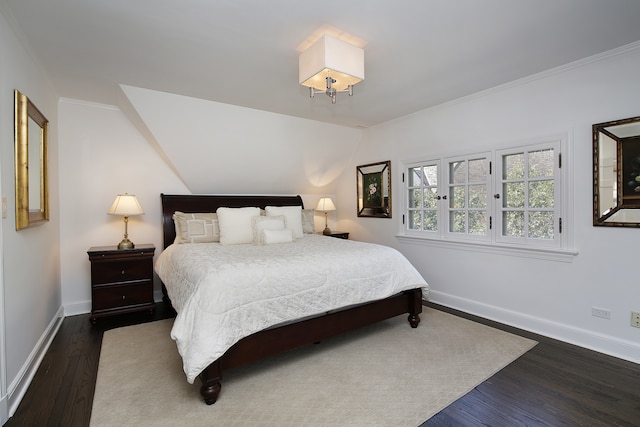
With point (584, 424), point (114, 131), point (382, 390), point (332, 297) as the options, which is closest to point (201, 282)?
point (332, 297)

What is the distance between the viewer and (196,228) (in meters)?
3.70

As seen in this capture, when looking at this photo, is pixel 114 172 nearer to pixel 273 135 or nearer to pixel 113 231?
pixel 113 231

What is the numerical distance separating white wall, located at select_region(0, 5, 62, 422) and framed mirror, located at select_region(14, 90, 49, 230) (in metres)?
0.05

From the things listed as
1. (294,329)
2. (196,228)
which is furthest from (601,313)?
(196,228)

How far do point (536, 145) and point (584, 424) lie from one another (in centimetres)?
222

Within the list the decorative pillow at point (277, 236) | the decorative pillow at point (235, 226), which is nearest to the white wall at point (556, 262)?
the decorative pillow at point (277, 236)

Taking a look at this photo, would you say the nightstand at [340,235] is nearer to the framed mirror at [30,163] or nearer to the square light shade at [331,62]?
the square light shade at [331,62]

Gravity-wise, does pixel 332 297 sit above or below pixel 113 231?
below

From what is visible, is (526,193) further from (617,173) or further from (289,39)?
(289,39)

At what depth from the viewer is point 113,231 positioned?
3775 millimetres

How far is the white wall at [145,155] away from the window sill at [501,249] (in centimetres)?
203

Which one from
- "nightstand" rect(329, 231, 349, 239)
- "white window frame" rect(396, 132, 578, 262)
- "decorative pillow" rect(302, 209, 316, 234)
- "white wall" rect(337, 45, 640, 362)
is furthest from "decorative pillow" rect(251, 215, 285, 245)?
"white wall" rect(337, 45, 640, 362)

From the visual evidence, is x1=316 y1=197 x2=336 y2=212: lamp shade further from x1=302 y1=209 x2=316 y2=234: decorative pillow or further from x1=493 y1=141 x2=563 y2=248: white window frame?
x1=493 y1=141 x2=563 y2=248: white window frame

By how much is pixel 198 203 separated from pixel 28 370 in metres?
2.34
